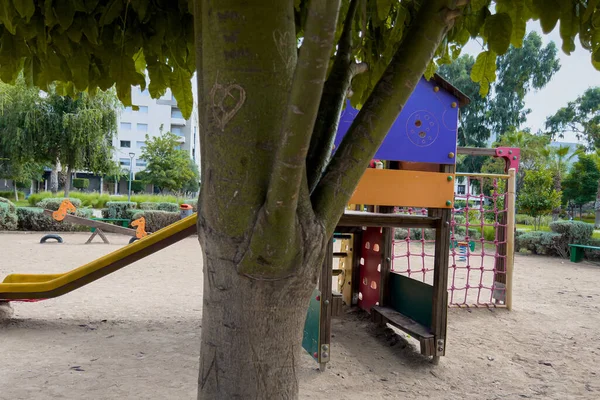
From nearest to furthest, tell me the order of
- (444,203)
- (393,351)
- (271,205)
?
(271,205) < (444,203) < (393,351)

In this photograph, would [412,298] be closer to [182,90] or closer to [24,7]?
[182,90]

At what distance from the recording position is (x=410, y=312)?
15.8 feet

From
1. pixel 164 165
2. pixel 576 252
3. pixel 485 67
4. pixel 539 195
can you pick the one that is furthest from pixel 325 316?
pixel 164 165

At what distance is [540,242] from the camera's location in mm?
14062

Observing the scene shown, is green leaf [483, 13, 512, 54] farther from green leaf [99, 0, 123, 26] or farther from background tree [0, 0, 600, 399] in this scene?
green leaf [99, 0, 123, 26]

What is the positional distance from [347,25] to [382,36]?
3.14ft

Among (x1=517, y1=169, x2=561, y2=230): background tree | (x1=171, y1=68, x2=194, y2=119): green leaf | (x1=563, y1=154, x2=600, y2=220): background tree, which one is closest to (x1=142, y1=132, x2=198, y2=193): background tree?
(x1=517, y1=169, x2=561, y2=230): background tree

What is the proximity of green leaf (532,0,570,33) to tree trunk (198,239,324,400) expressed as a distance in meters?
1.20

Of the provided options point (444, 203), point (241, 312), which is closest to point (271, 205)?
point (241, 312)

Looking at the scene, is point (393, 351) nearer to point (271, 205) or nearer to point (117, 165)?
point (271, 205)

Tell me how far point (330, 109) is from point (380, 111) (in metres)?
0.19

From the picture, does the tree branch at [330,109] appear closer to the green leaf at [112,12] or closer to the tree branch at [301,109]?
the tree branch at [301,109]

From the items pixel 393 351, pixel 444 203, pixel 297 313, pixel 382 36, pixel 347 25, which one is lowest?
pixel 393 351

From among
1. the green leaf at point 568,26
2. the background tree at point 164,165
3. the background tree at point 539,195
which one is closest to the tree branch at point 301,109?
the green leaf at point 568,26
